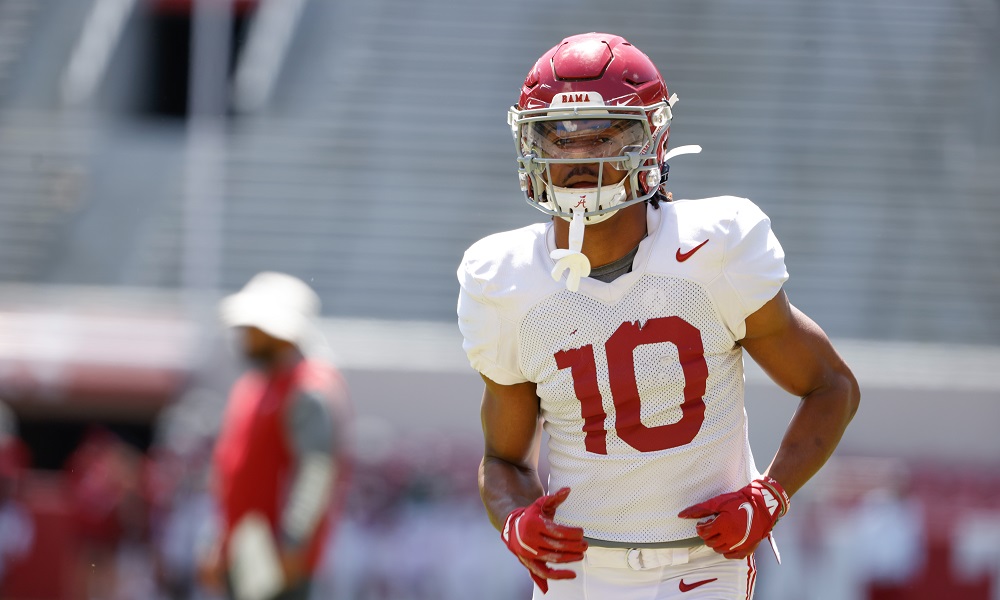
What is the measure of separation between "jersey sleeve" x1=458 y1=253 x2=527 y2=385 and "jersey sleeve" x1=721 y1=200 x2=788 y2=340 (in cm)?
38

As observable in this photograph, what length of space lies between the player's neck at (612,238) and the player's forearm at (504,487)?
0.42 m

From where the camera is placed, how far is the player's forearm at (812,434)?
2342 millimetres

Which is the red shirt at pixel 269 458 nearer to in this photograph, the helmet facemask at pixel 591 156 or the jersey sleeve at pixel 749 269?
the helmet facemask at pixel 591 156

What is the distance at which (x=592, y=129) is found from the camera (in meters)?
2.31

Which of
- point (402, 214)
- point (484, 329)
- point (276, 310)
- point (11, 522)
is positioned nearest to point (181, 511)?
point (11, 522)

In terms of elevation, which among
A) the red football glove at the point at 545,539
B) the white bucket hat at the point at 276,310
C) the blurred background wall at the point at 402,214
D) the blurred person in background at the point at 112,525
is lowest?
the blurred person in background at the point at 112,525

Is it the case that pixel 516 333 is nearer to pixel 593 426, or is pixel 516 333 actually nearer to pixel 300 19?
pixel 593 426

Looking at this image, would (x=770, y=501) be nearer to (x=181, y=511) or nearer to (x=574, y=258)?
(x=574, y=258)

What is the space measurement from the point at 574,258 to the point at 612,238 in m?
0.14

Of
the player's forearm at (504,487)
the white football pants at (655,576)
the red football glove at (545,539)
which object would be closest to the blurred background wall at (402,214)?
the player's forearm at (504,487)

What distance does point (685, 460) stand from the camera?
2.31m

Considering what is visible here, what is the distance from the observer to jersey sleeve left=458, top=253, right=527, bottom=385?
2352 mm

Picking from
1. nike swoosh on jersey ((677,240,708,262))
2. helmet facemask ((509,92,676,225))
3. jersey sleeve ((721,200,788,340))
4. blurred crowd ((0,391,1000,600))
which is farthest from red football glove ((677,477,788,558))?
blurred crowd ((0,391,1000,600))

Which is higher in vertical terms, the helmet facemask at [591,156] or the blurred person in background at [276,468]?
the helmet facemask at [591,156]
